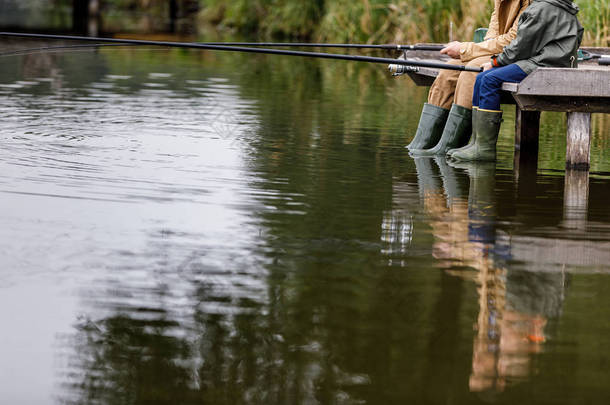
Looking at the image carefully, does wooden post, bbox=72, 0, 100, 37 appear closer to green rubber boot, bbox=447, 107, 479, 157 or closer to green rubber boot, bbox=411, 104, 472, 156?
green rubber boot, bbox=411, 104, 472, 156

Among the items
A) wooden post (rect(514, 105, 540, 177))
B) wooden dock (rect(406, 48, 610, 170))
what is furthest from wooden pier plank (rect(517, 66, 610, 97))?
wooden post (rect(514, 105, 540, 177))

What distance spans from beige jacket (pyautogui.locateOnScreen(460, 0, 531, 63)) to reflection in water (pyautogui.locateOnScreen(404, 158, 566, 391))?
1252 millimetres

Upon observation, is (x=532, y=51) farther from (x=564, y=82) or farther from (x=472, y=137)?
(x=472, y=137)

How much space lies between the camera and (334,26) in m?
23.4

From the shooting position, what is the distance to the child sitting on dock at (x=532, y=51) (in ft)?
24.3

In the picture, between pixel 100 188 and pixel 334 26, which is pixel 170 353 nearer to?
pixel 100 188

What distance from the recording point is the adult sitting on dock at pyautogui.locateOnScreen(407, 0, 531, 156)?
798cm

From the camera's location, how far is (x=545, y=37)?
294 inches

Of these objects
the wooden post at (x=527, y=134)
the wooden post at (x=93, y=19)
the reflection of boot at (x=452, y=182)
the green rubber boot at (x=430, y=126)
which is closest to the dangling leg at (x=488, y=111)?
the reflection of boot at (x=452, y=182)

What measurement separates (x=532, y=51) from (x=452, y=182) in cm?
104

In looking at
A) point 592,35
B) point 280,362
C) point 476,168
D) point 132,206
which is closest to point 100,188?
point 132,206

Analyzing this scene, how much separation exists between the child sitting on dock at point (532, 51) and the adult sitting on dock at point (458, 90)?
251 mm

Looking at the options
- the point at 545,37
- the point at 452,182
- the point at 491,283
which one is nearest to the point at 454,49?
the point at 545,37

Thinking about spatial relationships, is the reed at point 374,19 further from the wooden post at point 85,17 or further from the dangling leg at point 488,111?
the wooden post at point 85,17
